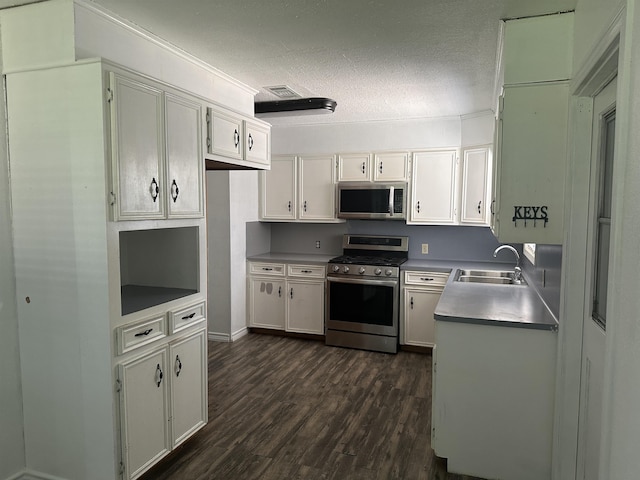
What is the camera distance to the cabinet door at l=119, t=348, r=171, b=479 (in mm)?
2133

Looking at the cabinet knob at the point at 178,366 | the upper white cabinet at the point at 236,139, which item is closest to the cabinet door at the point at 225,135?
the upper white cabinet at the point at 236,139

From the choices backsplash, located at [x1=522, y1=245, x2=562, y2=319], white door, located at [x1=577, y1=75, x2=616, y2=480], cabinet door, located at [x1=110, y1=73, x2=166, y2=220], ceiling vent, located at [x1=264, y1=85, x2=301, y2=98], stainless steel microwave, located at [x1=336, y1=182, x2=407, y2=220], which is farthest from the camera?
stainless steel microwave, located at [x1=336, y1=182, x2=407, y2=220]

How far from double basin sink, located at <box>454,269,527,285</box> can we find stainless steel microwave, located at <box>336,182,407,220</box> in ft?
2.96

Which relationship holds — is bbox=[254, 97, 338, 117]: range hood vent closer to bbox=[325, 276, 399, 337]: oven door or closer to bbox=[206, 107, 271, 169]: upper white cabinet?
A: bbox=[206, 107, 271, 169]: upper white cabinet

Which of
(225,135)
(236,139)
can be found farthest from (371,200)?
(225,135)

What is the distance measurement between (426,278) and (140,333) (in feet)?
9.71

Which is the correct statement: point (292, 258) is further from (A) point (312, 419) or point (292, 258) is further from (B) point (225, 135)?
(B) point (225, 135)

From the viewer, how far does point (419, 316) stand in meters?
4.45

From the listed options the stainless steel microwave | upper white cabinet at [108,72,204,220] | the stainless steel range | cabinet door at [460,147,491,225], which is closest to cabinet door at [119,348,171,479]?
upper white cabinet at [108,72,204,220]

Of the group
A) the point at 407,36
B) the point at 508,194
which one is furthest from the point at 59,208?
the point at 508,194

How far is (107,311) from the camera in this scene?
6.66 feet

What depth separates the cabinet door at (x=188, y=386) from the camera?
2.49 meters

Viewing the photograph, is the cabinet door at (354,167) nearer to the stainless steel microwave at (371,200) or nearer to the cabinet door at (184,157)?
the stainless steel microwave at (371,200)

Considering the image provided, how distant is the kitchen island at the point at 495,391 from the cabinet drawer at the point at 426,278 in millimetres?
1749
